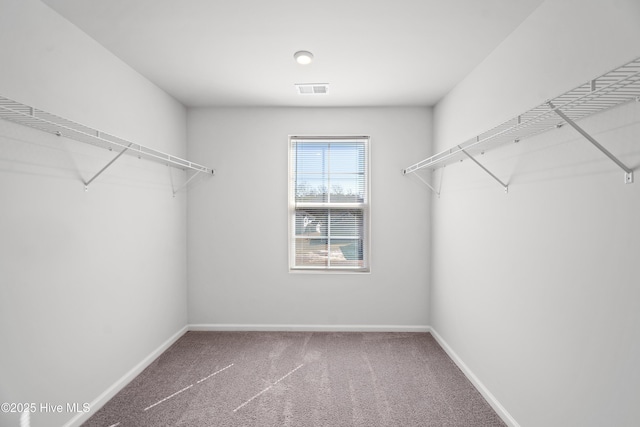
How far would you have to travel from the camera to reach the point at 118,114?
2396mm

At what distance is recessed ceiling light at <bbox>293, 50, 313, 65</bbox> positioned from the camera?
2.31 meters

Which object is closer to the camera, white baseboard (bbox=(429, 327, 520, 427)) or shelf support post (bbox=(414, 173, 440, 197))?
white baseboard (bbox=(429, 327, 520, 427))

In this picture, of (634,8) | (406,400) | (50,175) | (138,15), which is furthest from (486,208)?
(50,175)

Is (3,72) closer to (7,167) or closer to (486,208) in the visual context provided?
(7,167)

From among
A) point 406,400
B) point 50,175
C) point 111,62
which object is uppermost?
point 111,62

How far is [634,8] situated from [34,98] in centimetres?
275

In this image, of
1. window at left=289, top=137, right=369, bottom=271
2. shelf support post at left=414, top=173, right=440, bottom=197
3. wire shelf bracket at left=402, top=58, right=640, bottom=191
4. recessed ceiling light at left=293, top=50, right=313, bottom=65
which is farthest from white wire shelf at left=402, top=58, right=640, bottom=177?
window at left=289, top=137, right=369, bottom=271

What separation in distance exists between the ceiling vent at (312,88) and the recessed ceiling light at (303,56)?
47 cm

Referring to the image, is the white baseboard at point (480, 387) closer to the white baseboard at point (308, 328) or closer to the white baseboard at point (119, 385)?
the white baseboard at point (308, 328)

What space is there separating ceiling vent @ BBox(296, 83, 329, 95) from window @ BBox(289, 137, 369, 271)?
2.04ft

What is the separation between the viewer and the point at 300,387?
96.1 inches

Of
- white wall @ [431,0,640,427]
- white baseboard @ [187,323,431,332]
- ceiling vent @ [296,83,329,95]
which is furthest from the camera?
white baseboard @ [187,323,431,332]

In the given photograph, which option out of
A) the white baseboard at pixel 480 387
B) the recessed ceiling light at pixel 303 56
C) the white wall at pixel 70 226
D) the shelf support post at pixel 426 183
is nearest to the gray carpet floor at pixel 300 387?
the white baseboard at pixel 480 387

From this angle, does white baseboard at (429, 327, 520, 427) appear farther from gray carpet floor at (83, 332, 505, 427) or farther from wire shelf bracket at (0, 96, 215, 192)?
wire shelf bracket at (0, 96, 215, 192)
